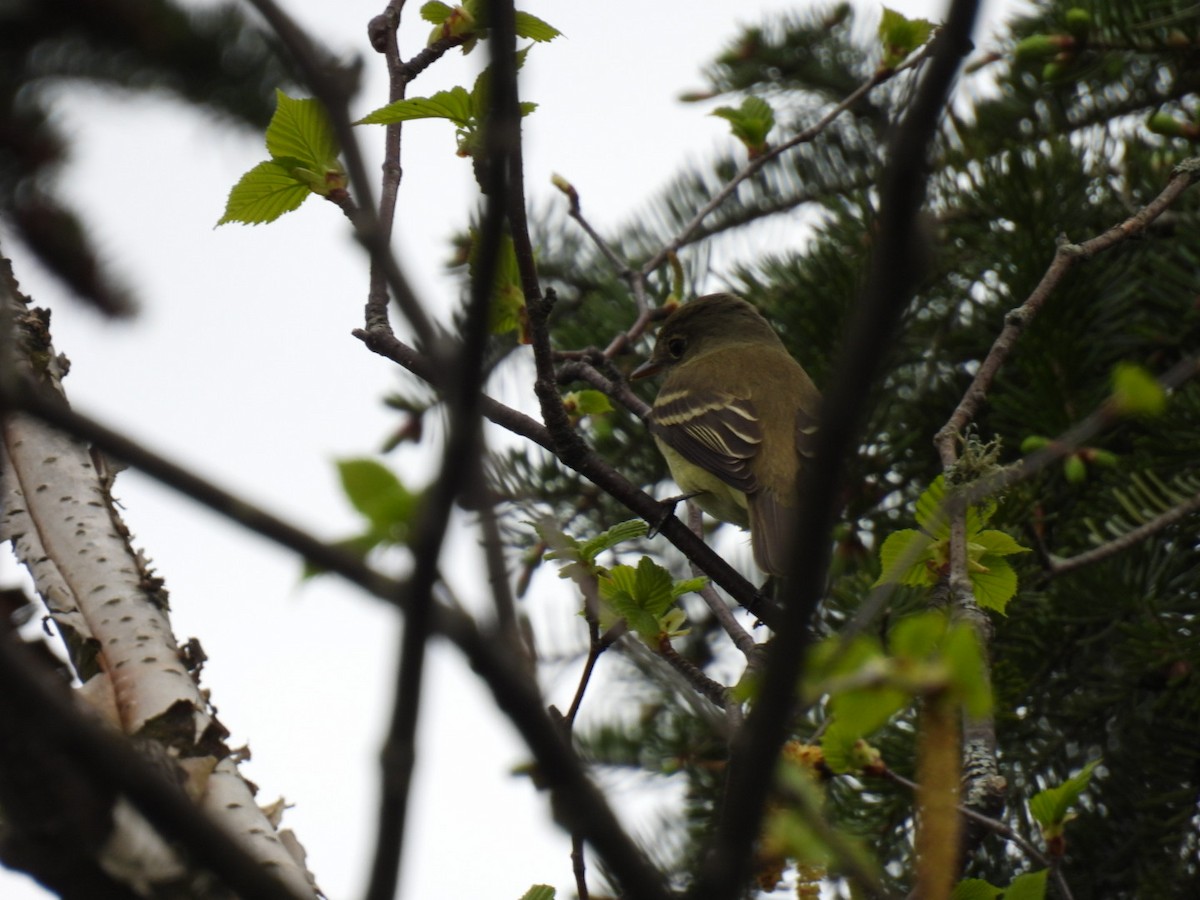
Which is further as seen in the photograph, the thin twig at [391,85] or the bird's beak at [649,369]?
the bird's beak at [649,369]

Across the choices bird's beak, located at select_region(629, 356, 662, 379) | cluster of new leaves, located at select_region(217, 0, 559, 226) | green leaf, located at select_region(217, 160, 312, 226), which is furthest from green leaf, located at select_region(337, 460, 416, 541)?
bird's beak, located at select_region(629, 356, 662, 379)

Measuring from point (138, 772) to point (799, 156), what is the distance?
3.26 meters

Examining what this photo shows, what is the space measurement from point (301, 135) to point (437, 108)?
1.22ft

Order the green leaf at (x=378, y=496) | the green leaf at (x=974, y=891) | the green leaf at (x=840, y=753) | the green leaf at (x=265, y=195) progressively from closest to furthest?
the green leaf at (x=378, y=496) → the green leaf at (x=974, y=891) → the green leaf at (x=840, y=753) → the green leaf at (x=265, y=195)

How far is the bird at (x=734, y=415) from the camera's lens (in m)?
3.74

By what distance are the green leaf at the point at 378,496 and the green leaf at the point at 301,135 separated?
4.28ft

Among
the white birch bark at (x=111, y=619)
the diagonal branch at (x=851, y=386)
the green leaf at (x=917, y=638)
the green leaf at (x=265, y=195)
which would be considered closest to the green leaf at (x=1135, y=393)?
the green leaf at (x=917, y=638)

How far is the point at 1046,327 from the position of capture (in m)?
2.97

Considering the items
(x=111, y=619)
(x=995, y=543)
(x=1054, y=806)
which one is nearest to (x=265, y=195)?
(x=111, y=619)

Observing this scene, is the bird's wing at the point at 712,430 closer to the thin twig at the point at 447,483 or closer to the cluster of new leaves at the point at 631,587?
the cluster of new leaves at the point at 631,587

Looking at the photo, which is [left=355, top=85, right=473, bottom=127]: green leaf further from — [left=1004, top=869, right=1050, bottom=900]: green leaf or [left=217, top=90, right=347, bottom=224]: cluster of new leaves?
[left=1004, top=869, right=1050, bottom=900]: green leaf

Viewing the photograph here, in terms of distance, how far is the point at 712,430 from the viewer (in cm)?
396

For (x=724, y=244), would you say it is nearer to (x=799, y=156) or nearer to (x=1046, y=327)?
(x=799, y=156)

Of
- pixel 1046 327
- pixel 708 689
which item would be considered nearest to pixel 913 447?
pixel 1046 327
